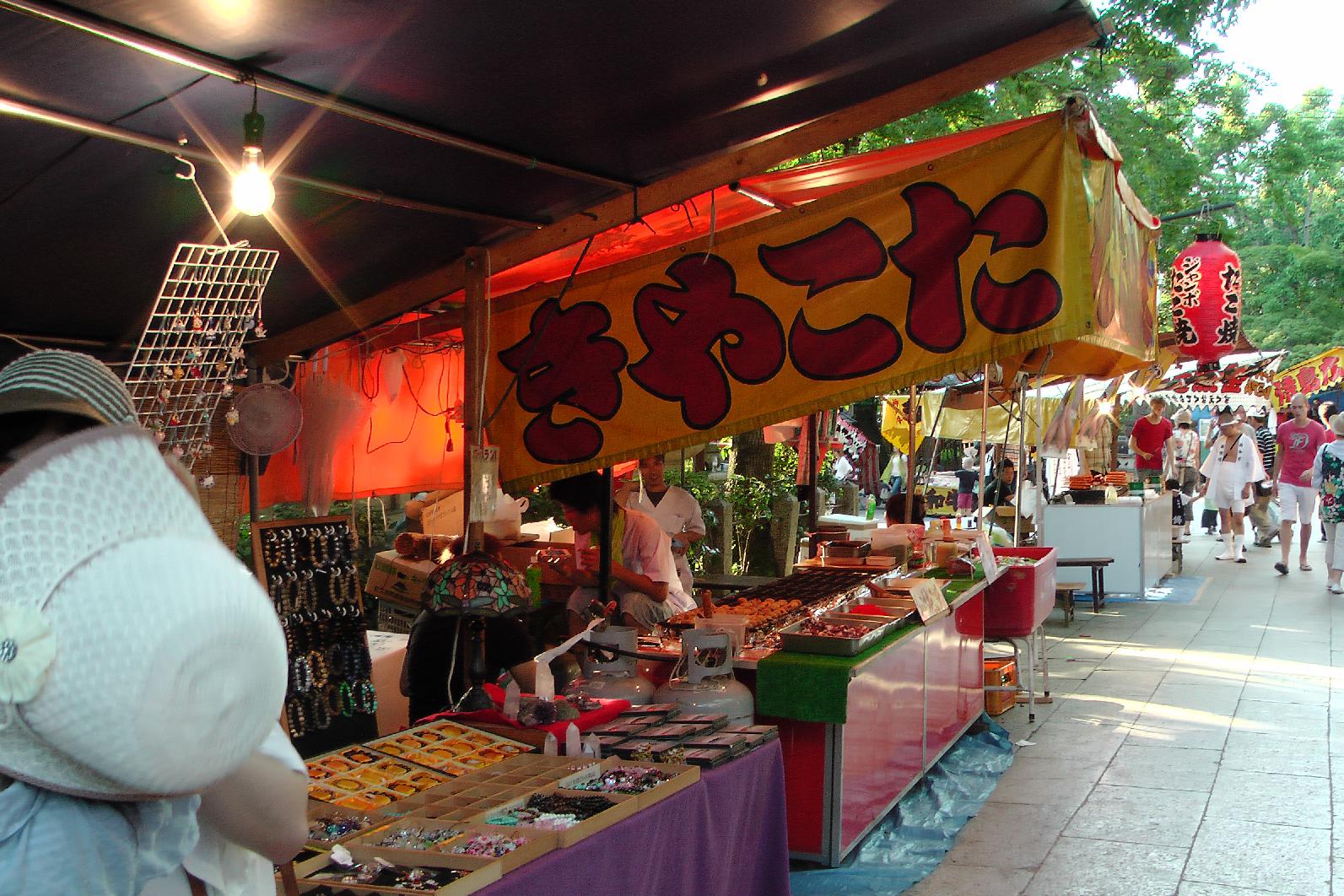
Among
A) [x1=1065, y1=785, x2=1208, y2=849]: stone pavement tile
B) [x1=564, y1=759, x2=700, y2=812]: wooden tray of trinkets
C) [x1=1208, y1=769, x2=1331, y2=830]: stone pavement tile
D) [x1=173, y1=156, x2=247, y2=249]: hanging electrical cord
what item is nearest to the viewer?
[x1=564, y1=759, x2=700, y2=812]: wooden tray of trinkets

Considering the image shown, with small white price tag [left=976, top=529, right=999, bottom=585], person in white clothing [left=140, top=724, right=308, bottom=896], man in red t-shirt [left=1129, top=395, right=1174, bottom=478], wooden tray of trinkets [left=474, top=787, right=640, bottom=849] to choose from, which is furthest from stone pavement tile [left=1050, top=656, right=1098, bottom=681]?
man in red t-shirt [left=1129, top=395, right=1174, bottom=478]

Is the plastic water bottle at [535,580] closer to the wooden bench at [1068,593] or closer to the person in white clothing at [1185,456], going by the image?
the wooden bench at [1068,593]

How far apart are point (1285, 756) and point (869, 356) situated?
4266 millimetres

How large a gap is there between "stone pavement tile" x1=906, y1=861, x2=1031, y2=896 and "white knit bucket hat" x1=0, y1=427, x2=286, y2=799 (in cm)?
430

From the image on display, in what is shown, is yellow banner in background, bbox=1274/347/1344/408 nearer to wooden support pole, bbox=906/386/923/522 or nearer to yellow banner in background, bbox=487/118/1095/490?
wooden support pole, bbox=906/386/923/522

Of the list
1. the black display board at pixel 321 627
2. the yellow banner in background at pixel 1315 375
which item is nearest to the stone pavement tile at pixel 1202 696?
the black display board at pixel 321 627

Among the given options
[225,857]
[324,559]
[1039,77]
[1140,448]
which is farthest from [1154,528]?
[225,857]

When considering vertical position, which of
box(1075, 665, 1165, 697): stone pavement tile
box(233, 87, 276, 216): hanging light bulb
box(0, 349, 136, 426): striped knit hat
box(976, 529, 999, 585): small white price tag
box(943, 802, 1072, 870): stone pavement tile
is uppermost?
box(233, 87, 276, 216): hanging light bulb

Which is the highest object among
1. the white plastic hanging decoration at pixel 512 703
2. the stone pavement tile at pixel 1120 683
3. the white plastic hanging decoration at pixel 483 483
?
the white plastic hanging decoration at pixel 483 483

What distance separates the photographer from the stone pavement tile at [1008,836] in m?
5.28

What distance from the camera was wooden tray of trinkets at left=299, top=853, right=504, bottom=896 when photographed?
2371mm

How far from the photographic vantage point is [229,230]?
4.13m

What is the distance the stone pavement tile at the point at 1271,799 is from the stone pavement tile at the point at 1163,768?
104 mm

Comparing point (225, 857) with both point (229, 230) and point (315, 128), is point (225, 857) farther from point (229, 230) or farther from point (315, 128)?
point (229, 230)
